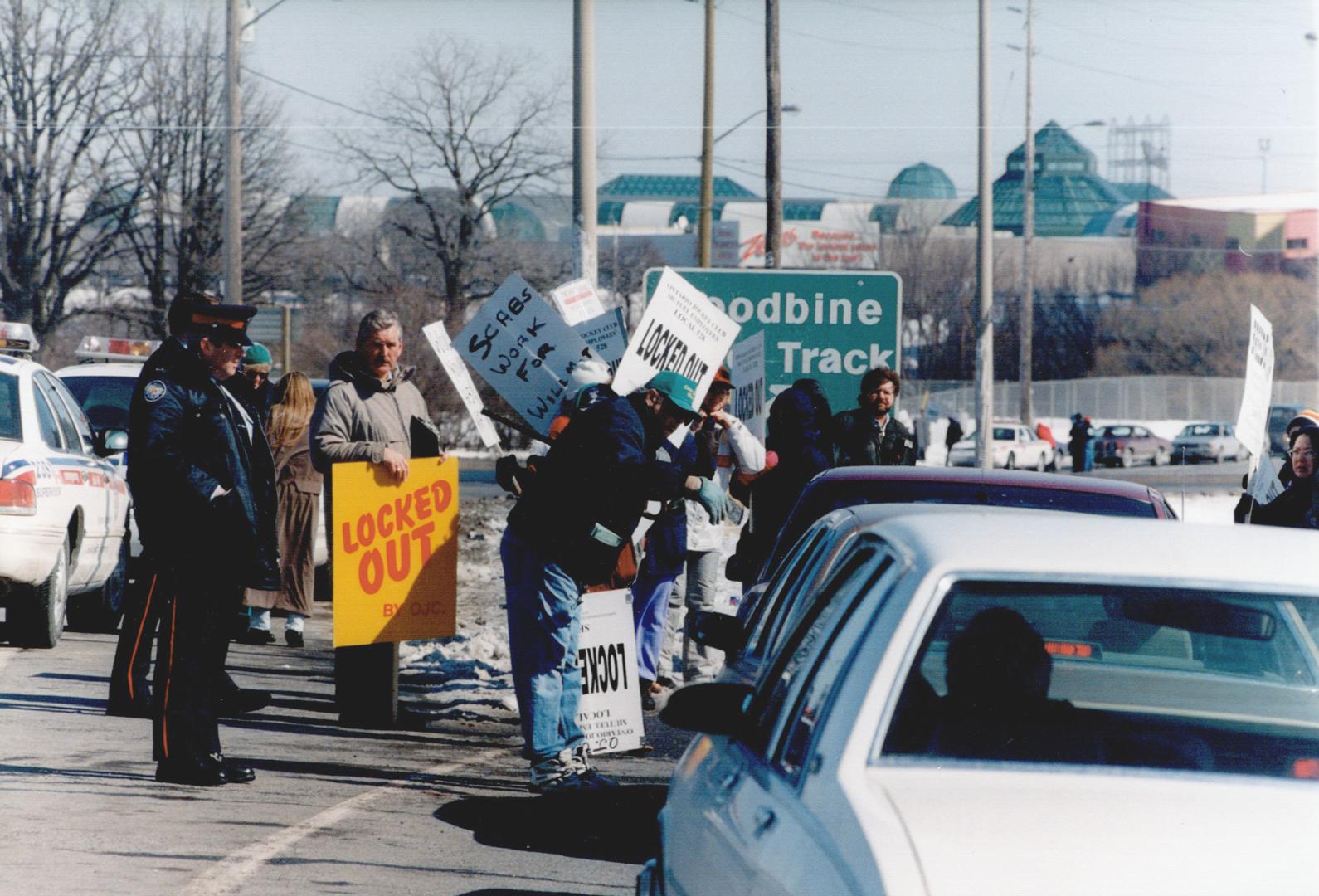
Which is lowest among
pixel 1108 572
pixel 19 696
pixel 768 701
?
pixel 19 696

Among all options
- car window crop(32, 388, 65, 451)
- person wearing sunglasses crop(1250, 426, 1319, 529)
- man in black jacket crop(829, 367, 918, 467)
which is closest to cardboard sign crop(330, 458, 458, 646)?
man in black jacket crop(829, 367, 918, 467)

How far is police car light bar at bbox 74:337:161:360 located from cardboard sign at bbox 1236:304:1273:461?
35.6 feet

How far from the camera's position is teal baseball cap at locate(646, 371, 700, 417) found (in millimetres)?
7262

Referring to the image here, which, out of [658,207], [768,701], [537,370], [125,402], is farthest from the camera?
[658,207]

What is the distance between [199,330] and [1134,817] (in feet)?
17.1

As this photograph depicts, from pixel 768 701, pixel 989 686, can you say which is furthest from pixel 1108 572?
pixel 768 701

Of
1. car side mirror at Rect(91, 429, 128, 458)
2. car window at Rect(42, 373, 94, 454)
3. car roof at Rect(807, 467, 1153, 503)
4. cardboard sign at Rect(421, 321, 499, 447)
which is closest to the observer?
car roof at Rect(807, 467, 1153, 503)

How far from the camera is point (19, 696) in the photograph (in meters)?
9.35

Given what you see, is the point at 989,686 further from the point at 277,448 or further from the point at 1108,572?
the point at 277,448

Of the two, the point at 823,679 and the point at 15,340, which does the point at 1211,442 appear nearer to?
the point at 15,340

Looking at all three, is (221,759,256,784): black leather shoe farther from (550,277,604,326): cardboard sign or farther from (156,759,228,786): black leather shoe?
(550,277,604,326): cardboard sign

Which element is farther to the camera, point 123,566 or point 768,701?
point 123,566

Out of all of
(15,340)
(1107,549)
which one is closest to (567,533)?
(1107,549)

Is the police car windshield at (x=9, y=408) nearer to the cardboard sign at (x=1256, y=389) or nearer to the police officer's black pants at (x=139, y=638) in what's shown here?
the police officer's black pants at (x=139, y=638)
